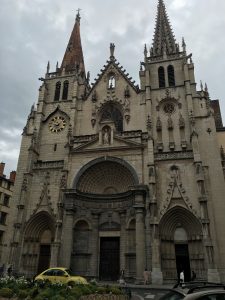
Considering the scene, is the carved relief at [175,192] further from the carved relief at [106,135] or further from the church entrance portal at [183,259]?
the carved relief at [106,135]

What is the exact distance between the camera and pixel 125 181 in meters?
24.3

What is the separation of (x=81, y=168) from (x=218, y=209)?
12021mm

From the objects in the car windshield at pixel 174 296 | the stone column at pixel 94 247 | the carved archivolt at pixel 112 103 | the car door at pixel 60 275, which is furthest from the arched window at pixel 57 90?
the car windshield at pixel 174 296

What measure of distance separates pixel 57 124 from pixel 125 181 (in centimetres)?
1037

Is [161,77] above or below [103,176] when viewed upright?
above

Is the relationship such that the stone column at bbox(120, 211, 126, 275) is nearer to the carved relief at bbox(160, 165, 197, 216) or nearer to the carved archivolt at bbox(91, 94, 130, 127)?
the carved relief at bbox(160, 165, 197, 216)

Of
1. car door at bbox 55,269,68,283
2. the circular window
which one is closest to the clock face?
the circular window

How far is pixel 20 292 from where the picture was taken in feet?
27.6

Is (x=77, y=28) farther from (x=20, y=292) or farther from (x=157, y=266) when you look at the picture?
(x=20, y=292)

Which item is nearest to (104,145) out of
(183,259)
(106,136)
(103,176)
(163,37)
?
(106,136)

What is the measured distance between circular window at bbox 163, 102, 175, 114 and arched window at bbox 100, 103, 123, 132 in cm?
470

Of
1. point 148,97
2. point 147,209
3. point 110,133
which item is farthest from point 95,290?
point 148,97

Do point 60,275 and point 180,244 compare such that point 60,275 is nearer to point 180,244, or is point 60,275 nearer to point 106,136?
point 180,244

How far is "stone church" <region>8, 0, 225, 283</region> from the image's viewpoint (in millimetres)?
20625
